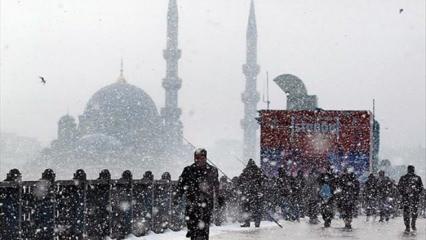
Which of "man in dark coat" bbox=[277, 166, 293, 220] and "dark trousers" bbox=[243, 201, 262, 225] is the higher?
"man in dark coat" bbox=[277, 166, 293, 220]

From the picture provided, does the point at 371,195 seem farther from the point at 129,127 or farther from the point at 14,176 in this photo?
the point at 129,127

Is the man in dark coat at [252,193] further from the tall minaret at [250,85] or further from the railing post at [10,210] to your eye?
the tall minaret at [250,85]

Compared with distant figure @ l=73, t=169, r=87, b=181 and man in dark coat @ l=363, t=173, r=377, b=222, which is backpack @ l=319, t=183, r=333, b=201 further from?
distant figure @ l=73, t=169, r=87, b=181

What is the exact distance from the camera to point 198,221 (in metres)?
10.3

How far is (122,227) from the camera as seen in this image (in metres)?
13.7

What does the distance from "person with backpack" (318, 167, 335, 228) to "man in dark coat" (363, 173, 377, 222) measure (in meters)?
5.54

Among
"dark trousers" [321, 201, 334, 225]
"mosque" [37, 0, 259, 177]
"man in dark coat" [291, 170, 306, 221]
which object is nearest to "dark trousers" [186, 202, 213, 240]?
"dark trousers" [321, 201, 334, 225]

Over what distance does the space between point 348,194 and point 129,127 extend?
156763 mm

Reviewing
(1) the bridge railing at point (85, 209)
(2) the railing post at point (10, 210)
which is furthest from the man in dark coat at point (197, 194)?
(2) the railing post at point (10, 210)

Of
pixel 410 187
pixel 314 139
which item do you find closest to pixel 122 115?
pixel 314 139

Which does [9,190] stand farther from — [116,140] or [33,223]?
[116,140]

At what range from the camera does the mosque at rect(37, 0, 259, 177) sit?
163 m

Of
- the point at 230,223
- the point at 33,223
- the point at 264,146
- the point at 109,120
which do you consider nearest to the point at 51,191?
the point at 33,223

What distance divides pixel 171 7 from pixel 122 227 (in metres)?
147
